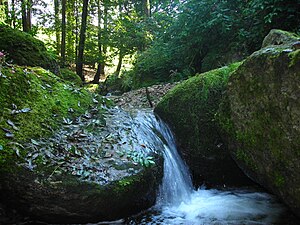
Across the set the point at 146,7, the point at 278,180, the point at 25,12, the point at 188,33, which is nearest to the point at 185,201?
the point at 278,180

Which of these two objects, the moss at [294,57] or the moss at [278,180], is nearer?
the moss at [294,57]

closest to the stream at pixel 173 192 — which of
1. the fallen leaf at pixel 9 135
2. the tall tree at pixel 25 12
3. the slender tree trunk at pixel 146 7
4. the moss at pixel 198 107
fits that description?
the fallen leaf at pixel 9 135

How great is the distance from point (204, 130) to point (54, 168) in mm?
2582

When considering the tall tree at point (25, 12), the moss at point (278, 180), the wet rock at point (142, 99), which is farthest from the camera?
the wet rock at point (142, 99)

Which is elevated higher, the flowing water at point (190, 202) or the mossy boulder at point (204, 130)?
the mossy boulder at point (204, 130)

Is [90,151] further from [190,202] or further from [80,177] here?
[190,202]

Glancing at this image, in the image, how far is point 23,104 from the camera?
3.42 metres

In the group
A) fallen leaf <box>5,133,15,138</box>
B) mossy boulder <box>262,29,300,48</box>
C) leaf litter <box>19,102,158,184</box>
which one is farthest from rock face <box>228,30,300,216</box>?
fallen leaf <box>5,133,15,138</box>

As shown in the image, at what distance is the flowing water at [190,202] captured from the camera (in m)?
3.22

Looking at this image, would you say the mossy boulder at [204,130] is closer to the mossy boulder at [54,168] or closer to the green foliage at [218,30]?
the mossy boulder at [54,168]

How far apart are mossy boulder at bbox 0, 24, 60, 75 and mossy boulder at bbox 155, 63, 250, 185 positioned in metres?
3.82

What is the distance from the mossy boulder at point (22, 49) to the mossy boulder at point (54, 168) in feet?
8.63

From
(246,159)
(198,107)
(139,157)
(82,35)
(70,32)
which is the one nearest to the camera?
(246,159)

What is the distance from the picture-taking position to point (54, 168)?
9.32 ft
